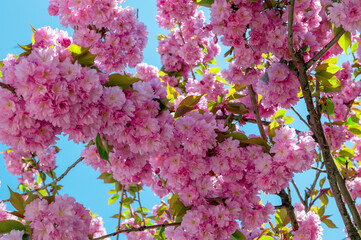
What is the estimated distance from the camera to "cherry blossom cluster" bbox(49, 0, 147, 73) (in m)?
2.55

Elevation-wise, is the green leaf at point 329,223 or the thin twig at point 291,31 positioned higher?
the thin twig at point 291,31

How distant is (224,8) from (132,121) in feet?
2.90

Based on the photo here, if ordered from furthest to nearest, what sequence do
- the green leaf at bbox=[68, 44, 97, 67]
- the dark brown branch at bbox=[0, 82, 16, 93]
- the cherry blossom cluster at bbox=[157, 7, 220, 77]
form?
the cherry blossom cluster at bbox=[157, 7, 220, 77] → the green leaf at bbox=[68, 44, 97, 67] → the dark brown branch at bbox=[0, 82, 16, 93]

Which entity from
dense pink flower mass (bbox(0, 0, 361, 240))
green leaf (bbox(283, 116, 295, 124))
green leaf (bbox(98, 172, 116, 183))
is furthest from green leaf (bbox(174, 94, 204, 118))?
green leaf (bbox(98, 172, 116, 183))

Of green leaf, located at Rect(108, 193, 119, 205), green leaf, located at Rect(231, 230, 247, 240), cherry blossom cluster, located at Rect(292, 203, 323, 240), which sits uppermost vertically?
green leaf, located at Rect(108, 193, 119, 205)

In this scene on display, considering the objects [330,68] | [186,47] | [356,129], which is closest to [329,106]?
[356,129]

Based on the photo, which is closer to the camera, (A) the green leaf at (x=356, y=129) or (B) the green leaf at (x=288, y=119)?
(A) the green leaf at (x=356, y=129)

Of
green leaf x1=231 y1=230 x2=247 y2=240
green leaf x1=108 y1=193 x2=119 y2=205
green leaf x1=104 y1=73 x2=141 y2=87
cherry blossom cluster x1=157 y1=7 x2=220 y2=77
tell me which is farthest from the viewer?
cherry blossom cluster x1=157 y1=7 x2=220 y2=77

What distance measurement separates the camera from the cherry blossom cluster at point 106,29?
8.38ft

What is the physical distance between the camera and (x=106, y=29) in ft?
9.43

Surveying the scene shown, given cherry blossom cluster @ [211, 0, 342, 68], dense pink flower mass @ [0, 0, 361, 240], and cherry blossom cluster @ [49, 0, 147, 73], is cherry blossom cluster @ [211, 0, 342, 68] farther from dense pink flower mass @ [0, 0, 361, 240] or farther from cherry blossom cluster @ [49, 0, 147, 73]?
cherry blossom cluster @ [49, 0, 147, 73]

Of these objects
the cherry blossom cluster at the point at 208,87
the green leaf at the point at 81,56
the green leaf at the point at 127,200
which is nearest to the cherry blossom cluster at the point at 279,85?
the green leaf at the point at 81,56

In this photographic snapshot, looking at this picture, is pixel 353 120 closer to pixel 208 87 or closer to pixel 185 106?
pixel 208 87

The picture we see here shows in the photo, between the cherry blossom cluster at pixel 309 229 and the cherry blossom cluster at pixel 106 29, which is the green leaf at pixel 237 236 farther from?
the cherry blossom cluster at pixel 106 29
